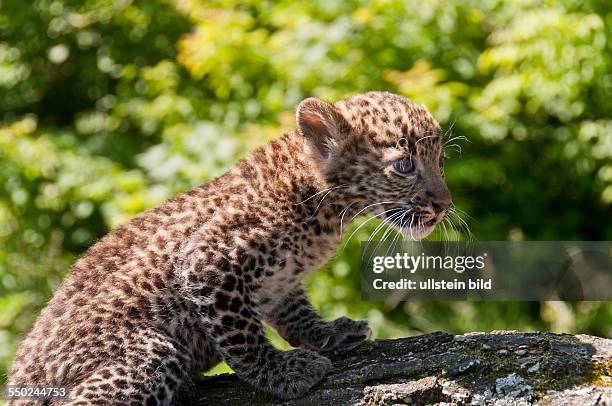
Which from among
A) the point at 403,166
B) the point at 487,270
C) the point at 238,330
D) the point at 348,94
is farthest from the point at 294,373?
the point at 348,94

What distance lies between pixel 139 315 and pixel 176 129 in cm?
587

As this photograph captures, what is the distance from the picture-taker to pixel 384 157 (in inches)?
250

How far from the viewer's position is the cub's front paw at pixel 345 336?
21.1 feet

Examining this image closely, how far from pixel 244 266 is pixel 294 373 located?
0.75 m

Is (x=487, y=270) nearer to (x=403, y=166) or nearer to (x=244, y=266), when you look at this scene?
(x=403, y=166)

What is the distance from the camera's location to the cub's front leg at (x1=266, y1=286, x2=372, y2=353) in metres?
6.46

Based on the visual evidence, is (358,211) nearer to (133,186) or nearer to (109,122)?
(133,186)

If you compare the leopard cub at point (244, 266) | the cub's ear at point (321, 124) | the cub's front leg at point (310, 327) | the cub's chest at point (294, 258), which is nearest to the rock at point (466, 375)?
the leopard cub at point (244, 266)

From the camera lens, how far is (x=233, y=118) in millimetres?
11867

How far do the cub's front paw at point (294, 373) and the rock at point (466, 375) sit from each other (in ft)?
0.18

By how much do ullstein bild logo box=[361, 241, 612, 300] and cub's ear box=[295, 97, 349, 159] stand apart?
8.62 feet

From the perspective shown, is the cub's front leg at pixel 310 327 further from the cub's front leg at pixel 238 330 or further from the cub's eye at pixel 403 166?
the cub's eye at pixel 403 166

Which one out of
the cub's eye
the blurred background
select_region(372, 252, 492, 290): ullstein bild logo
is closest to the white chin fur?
the cub's eye

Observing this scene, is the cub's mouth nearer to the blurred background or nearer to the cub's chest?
the cub's chest
